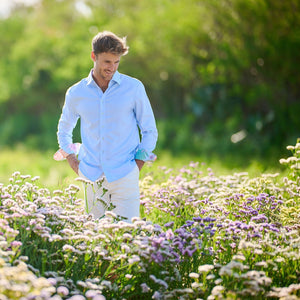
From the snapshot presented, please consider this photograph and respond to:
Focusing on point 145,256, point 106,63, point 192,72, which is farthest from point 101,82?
point 192,72

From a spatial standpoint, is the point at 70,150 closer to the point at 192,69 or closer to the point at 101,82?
the point at 101,82

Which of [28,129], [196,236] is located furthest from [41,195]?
[28,129]

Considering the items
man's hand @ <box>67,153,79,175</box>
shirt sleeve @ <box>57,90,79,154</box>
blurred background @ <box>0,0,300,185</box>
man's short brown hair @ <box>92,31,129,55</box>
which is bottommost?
man's hand @ <box>67,153,79,175</box>

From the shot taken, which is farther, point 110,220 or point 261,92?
point 261,92

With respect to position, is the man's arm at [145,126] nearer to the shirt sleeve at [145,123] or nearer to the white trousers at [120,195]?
the shirt sleeve at [145,123]

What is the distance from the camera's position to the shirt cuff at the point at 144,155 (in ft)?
14.3

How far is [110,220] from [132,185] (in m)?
0.66

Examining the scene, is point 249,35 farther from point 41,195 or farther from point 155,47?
point 41,195

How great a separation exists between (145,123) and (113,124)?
11.5 inches

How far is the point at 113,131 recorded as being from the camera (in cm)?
429

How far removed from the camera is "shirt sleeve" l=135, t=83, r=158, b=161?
429 centimetres

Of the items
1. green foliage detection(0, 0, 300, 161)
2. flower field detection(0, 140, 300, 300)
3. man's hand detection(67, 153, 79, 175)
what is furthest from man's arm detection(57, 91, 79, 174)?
green foliage detection(0, 0, 300, 161)

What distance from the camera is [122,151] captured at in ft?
14.2

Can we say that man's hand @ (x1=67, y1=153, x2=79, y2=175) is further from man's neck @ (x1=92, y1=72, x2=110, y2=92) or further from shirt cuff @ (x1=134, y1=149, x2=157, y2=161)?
man's neck @ (x1=92, y1=72, x2=110, y2=92)
